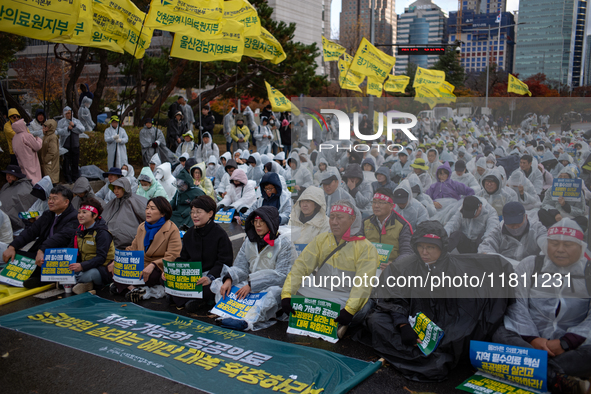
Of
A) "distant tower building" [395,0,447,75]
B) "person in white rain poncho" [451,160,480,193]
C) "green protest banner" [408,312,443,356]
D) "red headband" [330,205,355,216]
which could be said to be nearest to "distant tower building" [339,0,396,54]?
"distant tower building" [395,0,447,75]

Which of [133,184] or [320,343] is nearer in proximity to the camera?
[320,343]

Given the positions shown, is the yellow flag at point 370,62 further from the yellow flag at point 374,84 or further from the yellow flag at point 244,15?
the yellow flag at point 244,15

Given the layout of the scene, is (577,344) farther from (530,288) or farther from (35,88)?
(35,88)

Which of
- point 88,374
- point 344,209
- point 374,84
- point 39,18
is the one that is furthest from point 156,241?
point 374,84

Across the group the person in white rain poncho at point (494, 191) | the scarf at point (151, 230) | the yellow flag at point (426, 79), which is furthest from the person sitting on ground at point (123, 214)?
the yellow flag at point (426, 79)

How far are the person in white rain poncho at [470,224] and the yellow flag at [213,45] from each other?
5.70 m

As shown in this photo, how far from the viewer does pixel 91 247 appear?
20.3ft

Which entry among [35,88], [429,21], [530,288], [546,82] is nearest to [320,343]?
[530,288]

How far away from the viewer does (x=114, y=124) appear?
1245 centimetres

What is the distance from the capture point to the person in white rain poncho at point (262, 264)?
5.26 metres

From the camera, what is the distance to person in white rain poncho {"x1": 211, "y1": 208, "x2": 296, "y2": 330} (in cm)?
526

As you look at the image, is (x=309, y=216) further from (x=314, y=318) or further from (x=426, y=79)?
(x=426, y=79)

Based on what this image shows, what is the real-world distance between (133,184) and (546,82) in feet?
148

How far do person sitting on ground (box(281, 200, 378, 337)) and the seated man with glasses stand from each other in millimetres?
814
